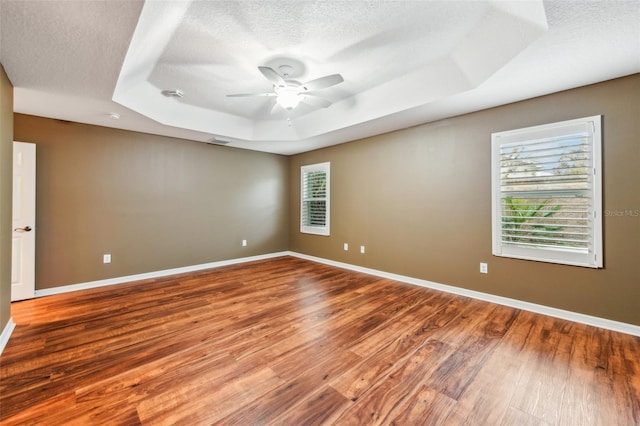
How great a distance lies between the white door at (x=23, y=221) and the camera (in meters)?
3.29

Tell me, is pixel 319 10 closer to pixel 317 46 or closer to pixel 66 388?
pixel 317 46

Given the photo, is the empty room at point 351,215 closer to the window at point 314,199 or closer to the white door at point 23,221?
the white door at point 23,221

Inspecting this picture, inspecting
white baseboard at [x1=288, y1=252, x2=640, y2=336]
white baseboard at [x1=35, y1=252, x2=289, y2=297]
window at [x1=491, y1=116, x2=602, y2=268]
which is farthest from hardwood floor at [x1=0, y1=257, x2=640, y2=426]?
window at [x1=491, y1=116, x2=602, y2=268]

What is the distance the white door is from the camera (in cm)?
329

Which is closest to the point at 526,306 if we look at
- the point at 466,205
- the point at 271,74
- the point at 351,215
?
the point at 466,205

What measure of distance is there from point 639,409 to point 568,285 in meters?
1.50

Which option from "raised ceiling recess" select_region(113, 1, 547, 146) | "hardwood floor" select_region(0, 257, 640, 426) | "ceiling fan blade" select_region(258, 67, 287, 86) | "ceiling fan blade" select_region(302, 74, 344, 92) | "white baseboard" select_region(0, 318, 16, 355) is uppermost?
"raised ceiling recess" select_region(113, 1, 547, 146)

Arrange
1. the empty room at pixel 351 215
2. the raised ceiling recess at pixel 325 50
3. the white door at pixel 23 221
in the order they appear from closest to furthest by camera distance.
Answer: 1. the empty room at pixel 351 215
2. the raised ceiling recess at pixel 325 50
3. the white door at pixel 23 221

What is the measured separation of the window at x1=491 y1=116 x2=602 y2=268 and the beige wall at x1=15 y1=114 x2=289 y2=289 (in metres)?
4.45

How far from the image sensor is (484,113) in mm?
3422

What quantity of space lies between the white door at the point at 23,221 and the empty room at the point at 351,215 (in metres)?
0.02

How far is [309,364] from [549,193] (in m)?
3.11

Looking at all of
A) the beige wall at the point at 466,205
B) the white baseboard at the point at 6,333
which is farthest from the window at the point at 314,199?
the white baseboard at the point at 6,333

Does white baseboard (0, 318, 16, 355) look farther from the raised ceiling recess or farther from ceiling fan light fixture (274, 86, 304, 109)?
ceiling fan light fixture (274, 86, 304, 109)
